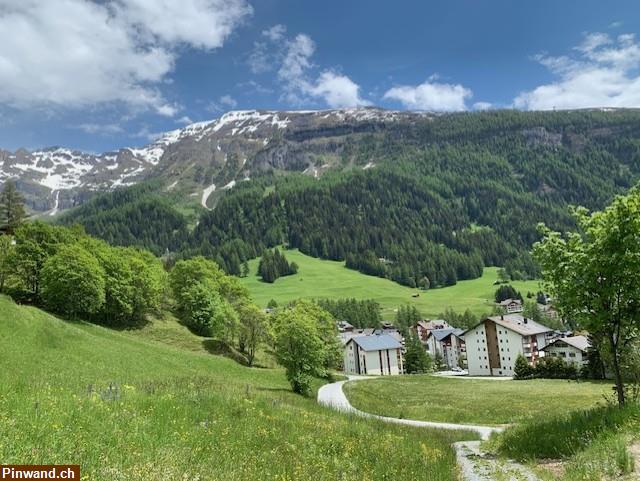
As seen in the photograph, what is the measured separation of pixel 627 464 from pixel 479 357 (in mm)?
132782

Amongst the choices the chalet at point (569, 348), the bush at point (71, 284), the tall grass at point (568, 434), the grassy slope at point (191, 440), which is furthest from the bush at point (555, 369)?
the bush at point (71, 284)

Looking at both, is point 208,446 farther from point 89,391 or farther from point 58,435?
point 89,391

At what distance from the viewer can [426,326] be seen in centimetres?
19062

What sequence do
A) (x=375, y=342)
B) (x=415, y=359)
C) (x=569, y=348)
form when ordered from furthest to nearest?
(x=375, y=342) → (x=415, y=359) → (x=569, y=348)

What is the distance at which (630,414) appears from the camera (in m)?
15.6

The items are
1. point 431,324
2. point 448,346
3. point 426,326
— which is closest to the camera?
point 448,346

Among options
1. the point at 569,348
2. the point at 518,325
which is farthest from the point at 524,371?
the point at 518,325

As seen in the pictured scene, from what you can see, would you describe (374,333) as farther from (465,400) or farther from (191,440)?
(191,440)

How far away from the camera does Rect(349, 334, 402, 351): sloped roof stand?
135 m

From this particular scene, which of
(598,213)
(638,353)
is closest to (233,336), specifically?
(638,353)

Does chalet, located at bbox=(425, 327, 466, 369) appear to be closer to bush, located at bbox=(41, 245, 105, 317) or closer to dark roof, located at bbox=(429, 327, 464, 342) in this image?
dark roof, located at bbox=(429, 327, 464, 342)

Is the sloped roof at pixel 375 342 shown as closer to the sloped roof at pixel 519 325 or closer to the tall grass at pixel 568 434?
the sloped roof at pixel 519 325

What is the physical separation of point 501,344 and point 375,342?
35.9 m

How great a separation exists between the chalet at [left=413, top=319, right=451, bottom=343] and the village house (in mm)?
50827
